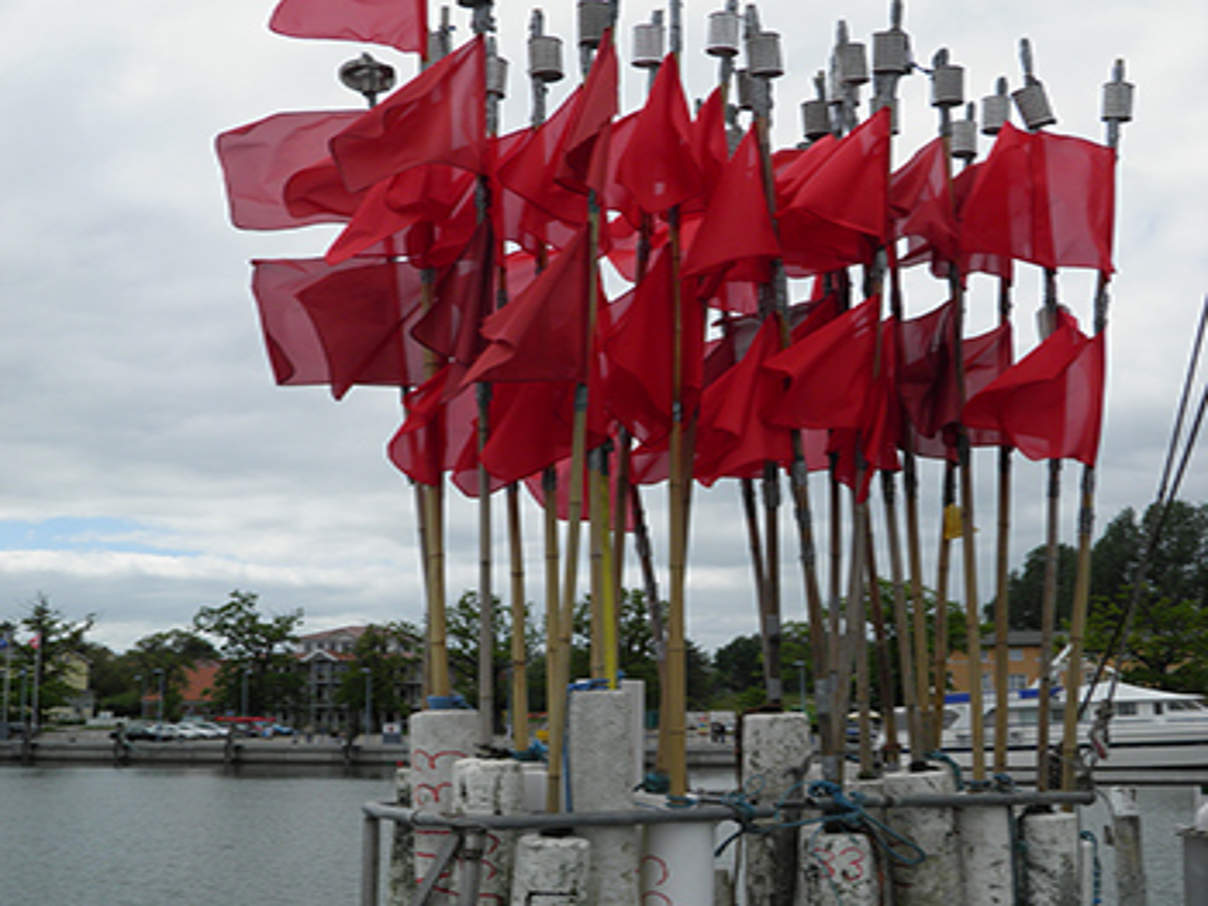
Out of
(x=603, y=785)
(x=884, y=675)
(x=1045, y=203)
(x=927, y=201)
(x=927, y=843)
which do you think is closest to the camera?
(x=603, y=785)

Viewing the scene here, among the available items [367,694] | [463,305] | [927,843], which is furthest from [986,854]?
[367,694]

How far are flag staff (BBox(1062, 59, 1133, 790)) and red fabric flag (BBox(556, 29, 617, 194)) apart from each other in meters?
3.91

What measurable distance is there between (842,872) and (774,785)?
2.88 feet

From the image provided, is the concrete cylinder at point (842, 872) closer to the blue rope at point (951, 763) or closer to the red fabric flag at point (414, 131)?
the blue rope at point (951, 763)

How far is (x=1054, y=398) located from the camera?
1026 cm

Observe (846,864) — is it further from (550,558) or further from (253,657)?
(253,657)

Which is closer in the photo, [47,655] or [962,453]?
[962,453]

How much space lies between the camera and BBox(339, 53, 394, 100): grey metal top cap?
1017cm

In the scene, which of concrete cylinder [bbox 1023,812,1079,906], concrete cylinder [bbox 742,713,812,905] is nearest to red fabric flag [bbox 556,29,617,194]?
concrete cylinder [bbox 742,713,812,905]

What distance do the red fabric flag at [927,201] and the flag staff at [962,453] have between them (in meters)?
0.09

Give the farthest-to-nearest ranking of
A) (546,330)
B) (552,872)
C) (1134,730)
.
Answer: (1134,730)
(546,330)
(552,872)

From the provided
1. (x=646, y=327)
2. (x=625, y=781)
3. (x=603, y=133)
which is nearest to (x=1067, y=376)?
(x=646, y=327)

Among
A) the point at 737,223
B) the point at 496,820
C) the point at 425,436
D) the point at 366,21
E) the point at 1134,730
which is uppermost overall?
the point at 366,21

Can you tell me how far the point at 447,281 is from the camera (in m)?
9.74
